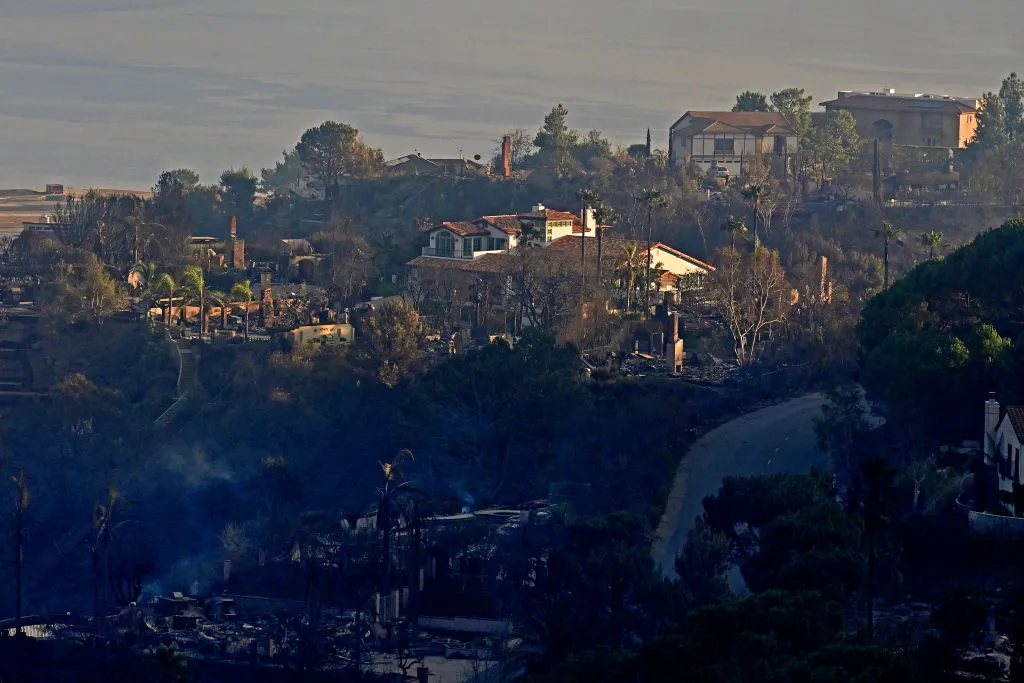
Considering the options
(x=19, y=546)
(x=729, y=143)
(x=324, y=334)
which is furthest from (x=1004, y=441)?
(x=729, y=143)

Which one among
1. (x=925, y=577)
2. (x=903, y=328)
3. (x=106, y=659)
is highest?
(x=903, y=328)

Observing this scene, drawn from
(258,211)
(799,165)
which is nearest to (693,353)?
(799,165)

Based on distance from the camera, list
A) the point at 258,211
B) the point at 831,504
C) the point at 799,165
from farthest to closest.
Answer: the point at 258,211 → the point at 799,165 → the point at 831,504

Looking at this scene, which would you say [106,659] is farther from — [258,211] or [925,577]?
[258,211]

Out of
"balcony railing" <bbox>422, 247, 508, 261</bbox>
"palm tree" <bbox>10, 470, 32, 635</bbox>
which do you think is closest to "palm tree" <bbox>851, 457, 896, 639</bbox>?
"palm tree" <bbox>10, 470, 32, 635</bbox>

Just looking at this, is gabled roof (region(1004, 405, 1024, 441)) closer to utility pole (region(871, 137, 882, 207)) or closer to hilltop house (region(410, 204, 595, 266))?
hilltop house (region(410, 204, 595, 266))

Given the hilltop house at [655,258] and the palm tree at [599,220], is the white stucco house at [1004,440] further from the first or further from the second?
the hilltop house at [655,258]
